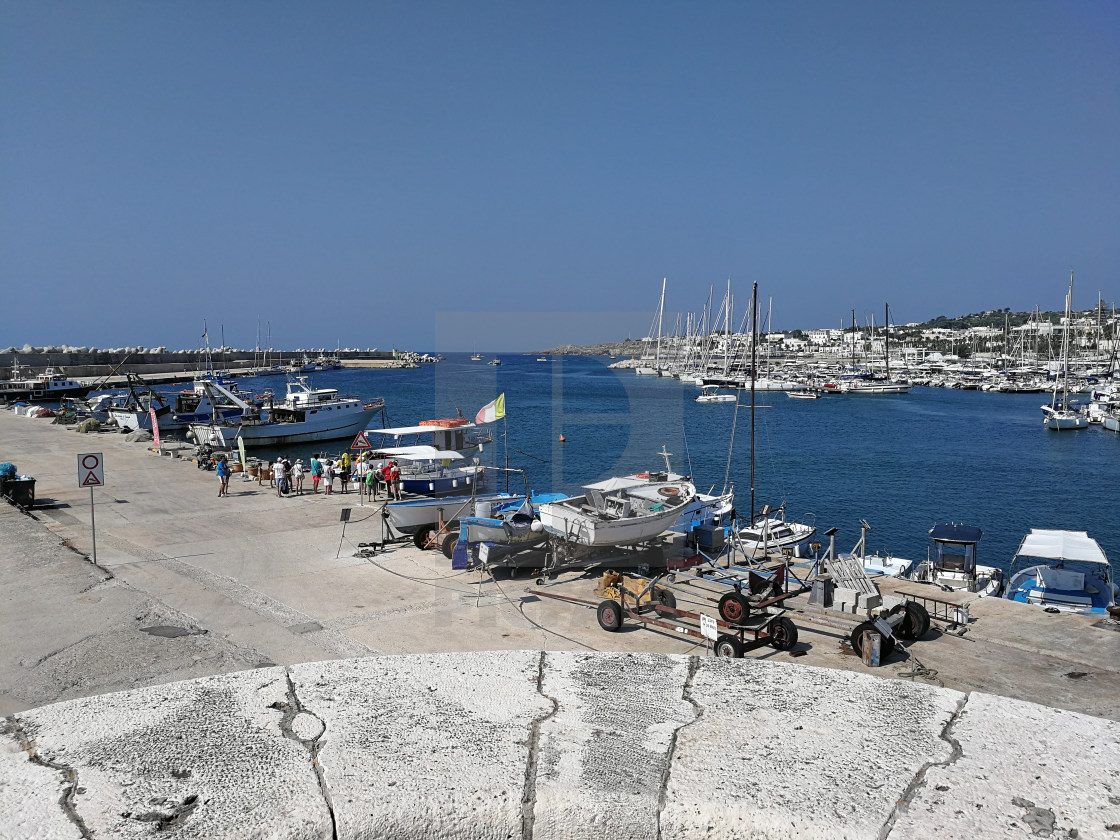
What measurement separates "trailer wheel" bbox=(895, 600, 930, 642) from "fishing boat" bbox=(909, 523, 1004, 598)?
36.7ft

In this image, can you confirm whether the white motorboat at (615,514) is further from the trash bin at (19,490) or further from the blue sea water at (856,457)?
the trash bin at (19,490)

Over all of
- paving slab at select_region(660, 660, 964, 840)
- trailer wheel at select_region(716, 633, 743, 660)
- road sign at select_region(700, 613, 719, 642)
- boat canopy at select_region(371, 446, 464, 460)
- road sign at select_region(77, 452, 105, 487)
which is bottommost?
trailer wheel at select_region(716, 633, 743, 660)

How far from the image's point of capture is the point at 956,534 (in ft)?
71.6

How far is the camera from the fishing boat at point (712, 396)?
311 feet

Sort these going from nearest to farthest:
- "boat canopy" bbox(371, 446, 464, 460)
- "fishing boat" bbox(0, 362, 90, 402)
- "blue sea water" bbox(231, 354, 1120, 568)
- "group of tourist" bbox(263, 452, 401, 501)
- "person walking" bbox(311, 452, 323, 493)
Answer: "boat canopy" bbox(371, 446, 464, 460) → "group of tourist" bbox(263, 452, 401, 501) → "person walking" bbox(311, 452, 323, 493) → "blue sea water" bbox(231, 354, 1120, 568) → "fishing boat" bbox(0, 362, 90, 402)

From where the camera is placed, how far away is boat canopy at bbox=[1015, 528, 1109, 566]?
60.9 ft

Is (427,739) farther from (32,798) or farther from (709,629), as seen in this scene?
(709,629)

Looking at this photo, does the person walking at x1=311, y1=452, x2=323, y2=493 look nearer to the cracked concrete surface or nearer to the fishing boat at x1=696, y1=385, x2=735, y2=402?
the cracked concrete surface

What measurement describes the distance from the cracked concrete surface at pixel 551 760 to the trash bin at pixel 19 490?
2032cm

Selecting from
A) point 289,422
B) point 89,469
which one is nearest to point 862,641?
point 89,469

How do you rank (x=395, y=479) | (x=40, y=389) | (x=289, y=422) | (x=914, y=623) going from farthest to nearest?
(x=40, y=389)
(x=289, y=422)
(x=395, y=479)
(x=914, y=623)

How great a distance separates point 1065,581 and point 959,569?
9.11ft

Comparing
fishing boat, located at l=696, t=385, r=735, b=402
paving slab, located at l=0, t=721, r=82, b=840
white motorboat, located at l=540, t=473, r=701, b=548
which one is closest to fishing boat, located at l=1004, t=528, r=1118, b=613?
white motorboat, located at l=540, t=473, r=701, b=548

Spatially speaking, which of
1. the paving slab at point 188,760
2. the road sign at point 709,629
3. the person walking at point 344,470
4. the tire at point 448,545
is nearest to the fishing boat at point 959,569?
the tire at point 448,545
